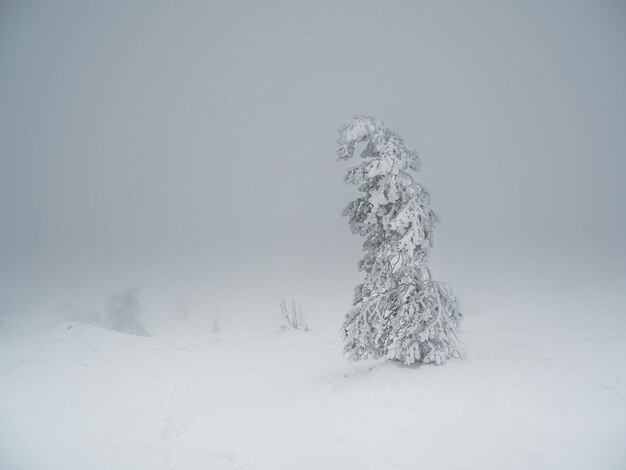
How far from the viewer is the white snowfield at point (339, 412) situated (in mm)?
8695

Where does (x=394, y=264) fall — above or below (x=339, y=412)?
above

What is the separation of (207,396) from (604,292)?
3308 cm

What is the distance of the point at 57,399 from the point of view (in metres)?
15.9

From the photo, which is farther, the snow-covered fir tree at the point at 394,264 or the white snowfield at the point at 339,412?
the snow-covered fir tree at the point at 394,264

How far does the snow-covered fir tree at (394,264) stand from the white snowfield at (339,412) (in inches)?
45.3

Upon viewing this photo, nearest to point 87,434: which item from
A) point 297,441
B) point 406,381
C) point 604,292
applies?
point 297,441

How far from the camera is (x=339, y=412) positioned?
11.4 m

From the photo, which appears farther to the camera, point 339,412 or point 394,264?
point 394,264

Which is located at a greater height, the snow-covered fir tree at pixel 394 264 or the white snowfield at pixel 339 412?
the snow-covered fir tree at pixel 394 264

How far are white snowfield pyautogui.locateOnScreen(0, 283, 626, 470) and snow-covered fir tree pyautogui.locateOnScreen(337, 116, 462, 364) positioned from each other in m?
1.15

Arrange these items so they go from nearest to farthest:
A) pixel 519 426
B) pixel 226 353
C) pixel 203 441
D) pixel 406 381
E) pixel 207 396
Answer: pixel 519 426
pixel 203 441
pixel 406 381
pixel 207 396
pixel 226 353

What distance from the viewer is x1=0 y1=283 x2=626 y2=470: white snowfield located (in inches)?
342

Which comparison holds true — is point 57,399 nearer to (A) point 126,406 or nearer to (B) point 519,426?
(A) point 126,406

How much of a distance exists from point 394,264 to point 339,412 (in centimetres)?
581
